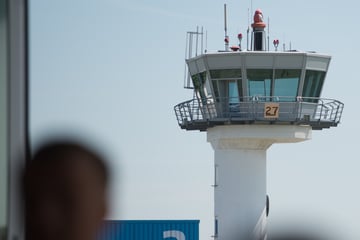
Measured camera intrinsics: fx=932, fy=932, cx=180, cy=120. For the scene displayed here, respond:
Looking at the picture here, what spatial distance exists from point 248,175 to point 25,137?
4334cm

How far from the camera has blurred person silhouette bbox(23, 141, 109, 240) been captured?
4.77 ft

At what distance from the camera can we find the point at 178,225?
4462 centimetres

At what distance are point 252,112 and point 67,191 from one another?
45.7 m

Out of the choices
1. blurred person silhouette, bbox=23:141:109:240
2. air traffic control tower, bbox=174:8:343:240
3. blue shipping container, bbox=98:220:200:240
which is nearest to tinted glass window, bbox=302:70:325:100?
air traffic control tower, bbox=174:8:343:240

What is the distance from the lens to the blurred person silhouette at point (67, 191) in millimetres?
1454

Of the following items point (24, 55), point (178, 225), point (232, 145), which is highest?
point (24, 55)

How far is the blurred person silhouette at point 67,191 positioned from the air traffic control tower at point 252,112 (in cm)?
4410

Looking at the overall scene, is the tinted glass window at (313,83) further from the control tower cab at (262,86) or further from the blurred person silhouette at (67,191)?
the blurred person silhouette at (67,191)

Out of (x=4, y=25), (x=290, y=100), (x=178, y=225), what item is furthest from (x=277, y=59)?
(x=4, y=25)

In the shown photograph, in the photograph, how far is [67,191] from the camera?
4.76 ft

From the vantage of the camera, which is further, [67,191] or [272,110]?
[272,110]

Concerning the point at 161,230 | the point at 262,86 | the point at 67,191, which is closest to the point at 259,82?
the point at 262,86

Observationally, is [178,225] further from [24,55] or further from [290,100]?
[24,55]

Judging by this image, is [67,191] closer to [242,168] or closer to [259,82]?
[242,168]
